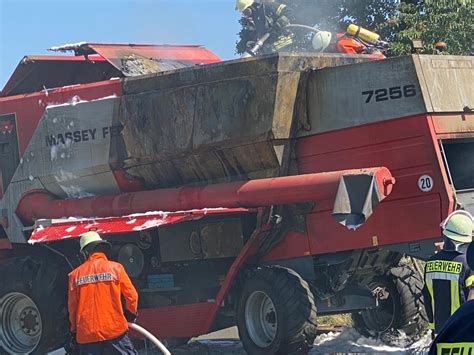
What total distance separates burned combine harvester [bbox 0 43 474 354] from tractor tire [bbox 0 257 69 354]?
2 centimetres

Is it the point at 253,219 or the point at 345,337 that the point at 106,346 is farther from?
the point at 345,337

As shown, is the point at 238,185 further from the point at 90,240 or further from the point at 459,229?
the point at 459,229

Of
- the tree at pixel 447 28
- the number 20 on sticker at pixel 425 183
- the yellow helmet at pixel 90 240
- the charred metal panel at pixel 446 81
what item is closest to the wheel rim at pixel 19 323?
the yellow helmet at pixel 90 240

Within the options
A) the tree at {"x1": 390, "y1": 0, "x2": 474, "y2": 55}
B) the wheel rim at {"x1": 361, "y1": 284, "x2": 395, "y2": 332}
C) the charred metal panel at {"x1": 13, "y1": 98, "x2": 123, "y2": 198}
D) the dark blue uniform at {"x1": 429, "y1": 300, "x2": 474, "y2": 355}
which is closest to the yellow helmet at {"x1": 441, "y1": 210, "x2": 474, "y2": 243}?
the dark blue uniform at {"x1": 429, "y1": 300, "x2": 474, "y2": 355}

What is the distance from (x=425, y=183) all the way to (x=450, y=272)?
8.89ft

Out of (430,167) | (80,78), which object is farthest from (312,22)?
(430,167)

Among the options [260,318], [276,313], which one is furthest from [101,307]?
[260,318]

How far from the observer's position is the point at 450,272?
19.6 ft

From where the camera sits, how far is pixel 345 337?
1106 centimetres

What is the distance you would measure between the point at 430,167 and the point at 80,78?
17.3 feet

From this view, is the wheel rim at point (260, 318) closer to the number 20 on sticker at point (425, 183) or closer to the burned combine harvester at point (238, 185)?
the burned combine harvester at point (238, 185)

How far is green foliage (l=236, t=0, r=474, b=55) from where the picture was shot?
1639cm

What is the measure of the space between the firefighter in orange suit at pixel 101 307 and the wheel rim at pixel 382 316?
147 inches

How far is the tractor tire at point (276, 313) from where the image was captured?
8883 mm
